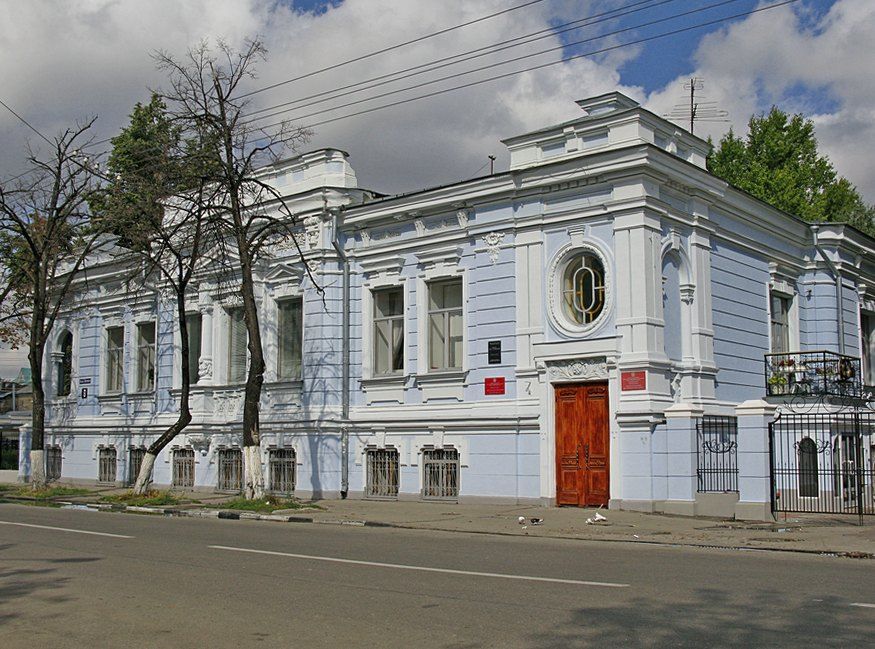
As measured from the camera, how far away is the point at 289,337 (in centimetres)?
2619

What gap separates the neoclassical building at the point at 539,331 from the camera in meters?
19.8

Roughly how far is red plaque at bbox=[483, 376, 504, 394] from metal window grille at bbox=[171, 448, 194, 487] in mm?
10283

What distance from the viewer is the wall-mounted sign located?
71.7 feet

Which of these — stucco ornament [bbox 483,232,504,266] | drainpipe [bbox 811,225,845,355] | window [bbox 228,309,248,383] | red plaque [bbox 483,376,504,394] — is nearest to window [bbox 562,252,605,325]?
stucco ornament [bbox 483,232,504,266]

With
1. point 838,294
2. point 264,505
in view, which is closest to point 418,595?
point 264,505

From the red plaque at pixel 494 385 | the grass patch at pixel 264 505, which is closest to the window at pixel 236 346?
the grass patch at pixel 264 505

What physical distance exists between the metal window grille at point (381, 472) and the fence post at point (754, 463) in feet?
28.3

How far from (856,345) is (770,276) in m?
4.48

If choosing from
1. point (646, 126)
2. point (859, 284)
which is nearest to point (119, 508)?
point (646, 126)

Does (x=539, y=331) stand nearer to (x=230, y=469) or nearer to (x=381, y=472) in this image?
(x=381, y=472)

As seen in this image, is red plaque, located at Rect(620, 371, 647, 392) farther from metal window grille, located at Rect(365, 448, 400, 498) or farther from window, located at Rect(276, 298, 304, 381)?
window, located at Rect(276, 298, 304, 381)

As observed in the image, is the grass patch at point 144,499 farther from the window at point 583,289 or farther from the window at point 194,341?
the window at point 583,289

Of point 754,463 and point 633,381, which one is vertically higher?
point 633,381

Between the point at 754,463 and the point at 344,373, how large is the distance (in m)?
10.5
